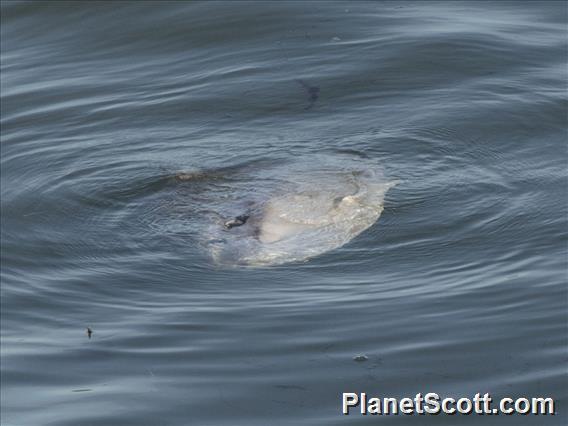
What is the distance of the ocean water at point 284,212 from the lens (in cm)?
687

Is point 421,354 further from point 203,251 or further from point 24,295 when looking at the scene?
point 24,295

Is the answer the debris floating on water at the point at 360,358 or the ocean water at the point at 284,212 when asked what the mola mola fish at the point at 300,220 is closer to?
the ocean water at the point at 284,212

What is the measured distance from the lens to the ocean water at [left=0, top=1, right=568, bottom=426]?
687 cm

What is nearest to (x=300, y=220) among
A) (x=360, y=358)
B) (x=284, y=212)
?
(x=284, y=212)

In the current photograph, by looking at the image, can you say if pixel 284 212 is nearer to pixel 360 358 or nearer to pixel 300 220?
pixel 300 220

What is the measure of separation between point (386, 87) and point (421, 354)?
4.18 m

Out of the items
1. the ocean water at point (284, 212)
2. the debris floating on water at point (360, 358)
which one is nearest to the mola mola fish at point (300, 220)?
the ocean water at point (284, 212)

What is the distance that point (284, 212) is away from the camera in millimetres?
8484

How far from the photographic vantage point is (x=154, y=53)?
1211 centimetres

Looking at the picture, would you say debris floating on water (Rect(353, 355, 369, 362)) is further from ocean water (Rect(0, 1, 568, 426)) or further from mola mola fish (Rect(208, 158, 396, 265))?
mola mola fish (Rect(208, 158, 396, 265))

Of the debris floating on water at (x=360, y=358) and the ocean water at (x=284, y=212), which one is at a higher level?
the ocean water at (x=284, y=212)

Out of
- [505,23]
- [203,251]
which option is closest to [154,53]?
[505,23]

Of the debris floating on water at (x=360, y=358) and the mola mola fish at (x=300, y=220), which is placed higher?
the mola mola fish at (x=300, y=220)

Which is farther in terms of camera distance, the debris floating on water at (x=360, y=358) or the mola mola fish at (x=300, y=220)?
the mola mola fish at (x=300, y=220)
